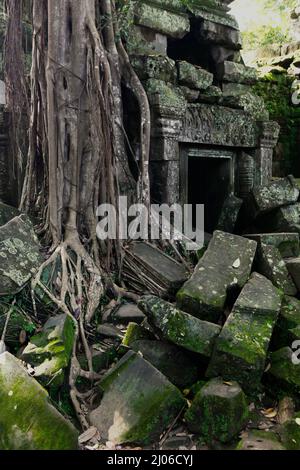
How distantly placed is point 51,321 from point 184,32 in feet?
11.9

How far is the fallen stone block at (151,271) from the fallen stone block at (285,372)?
103cm

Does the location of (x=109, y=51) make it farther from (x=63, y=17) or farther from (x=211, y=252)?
(x=211, y=252)

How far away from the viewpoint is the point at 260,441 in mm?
2258

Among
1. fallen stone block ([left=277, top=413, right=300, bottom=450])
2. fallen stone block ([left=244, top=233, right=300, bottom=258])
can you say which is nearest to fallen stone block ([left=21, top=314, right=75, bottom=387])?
fallen stone block ([left=277, top=413, right=300, bottom=450])

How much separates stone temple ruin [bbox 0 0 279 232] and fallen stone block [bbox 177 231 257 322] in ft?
3.77

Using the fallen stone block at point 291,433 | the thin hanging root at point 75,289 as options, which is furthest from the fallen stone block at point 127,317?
the fallen stone block at point 291,433

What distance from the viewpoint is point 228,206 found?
190 inches

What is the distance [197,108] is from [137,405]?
136 inches

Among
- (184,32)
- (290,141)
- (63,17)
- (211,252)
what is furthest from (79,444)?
(290,141)

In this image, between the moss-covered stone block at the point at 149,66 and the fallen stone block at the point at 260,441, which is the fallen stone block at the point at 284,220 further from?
the fallen stone block at the point at 260,441

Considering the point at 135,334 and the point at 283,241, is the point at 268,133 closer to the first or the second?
A: the point at 283,241

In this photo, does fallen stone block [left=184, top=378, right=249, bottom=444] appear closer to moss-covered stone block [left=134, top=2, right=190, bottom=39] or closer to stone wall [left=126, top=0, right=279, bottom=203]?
stone wall [left=126, top=0, right=279, bottom=203]

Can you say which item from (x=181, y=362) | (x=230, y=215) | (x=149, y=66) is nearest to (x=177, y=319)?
(x=181, y=362)

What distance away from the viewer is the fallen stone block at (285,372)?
103 inches
